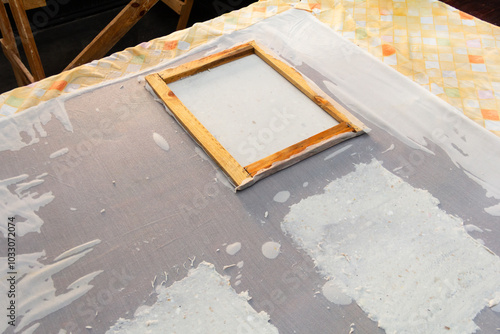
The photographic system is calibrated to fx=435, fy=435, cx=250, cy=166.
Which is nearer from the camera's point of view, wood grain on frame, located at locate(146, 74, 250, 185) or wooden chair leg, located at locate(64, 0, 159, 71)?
wood grain on frame, located at locate(146, 74, 250, 185)

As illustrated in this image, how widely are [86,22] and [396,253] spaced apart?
283 centimetres

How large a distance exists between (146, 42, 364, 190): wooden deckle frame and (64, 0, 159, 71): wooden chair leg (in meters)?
0.61

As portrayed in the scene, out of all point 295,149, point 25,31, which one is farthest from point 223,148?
point 25,31

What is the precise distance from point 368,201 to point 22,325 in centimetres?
108

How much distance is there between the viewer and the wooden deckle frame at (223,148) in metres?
1.49

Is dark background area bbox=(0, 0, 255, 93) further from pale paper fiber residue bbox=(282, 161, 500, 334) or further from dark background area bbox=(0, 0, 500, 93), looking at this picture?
pale paper fiber residue bbox=(282, 161, 500, 334)

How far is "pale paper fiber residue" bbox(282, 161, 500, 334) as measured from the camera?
3.96 feet

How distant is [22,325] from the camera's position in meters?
1.13

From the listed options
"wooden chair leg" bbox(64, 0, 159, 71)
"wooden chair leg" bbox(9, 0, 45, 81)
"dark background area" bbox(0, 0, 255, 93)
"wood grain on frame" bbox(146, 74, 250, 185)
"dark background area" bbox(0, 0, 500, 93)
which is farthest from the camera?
"dark background area" bbox(0, 0, 255, 93)

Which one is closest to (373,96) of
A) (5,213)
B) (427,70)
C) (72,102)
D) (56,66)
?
(427,70)

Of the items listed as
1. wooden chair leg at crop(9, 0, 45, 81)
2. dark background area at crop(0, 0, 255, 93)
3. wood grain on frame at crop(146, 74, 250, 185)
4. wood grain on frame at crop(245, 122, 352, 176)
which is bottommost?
dark background area at crop(0, 0, 255, 93)

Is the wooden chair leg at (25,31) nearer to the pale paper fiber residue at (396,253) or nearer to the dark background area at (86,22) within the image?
the dark background area at (86,22)

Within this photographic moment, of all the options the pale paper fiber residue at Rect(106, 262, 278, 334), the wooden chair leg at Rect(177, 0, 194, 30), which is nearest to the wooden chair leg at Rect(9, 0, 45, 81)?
the wooden chair leg at Rect(177, 0, 194, 30)

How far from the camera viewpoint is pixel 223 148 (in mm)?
1543
